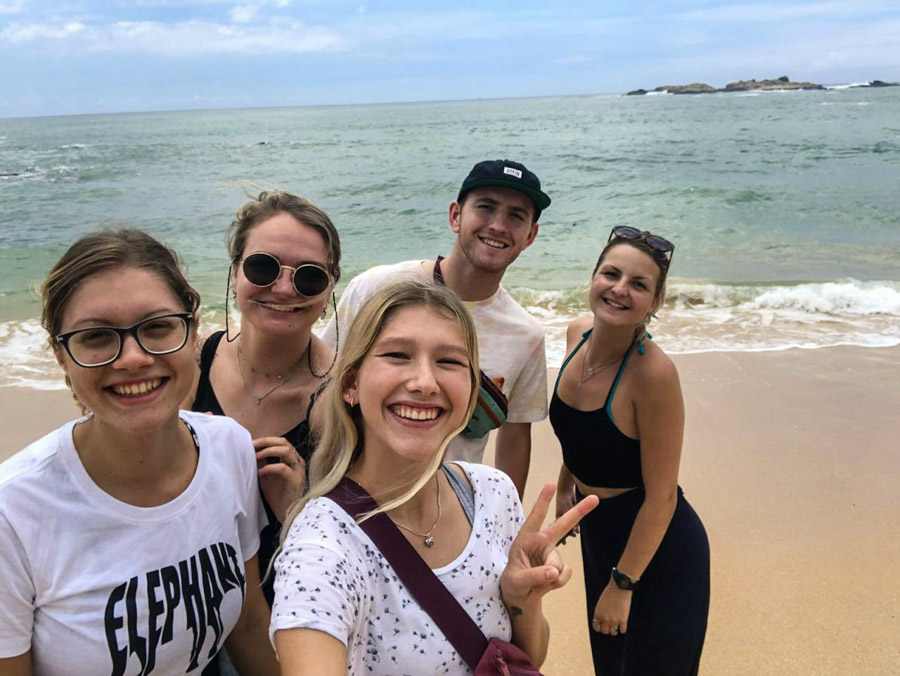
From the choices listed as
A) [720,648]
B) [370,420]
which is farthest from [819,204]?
[370,420]

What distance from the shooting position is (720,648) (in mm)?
3773

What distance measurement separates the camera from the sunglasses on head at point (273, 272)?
2.54m

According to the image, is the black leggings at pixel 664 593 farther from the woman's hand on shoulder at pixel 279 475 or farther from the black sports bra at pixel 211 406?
the woman's hand on shoulder at pixel 279 475

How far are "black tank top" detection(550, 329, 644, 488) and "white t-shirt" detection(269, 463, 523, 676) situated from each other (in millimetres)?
1167

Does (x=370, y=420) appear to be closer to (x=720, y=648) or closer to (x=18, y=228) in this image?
(x=720, y=648)

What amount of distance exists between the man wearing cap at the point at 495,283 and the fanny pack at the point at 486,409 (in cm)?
4

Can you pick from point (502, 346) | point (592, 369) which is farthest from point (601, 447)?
point (502, 346)

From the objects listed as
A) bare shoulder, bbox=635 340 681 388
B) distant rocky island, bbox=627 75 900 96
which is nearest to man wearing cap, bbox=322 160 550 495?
bare shoulder, bbox=635 340 681 388

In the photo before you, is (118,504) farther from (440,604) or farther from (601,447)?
(601,447)

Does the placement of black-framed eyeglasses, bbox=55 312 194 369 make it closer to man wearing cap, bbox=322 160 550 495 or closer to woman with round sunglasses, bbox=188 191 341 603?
woman with round sunglasses, bbox=188 191 341 603

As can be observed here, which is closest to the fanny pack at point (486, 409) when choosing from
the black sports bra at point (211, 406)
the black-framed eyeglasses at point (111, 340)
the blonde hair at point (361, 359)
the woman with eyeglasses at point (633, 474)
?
the woman with eyeglasses at point (633, 474)

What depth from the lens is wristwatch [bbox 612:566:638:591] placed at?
2.83m

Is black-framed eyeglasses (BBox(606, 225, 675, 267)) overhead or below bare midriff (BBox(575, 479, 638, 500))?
overhead

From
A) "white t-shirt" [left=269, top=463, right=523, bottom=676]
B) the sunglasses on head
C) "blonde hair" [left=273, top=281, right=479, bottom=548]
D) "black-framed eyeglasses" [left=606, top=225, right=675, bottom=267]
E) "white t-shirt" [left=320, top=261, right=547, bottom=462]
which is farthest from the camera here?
"white t-shirt" [left=320, top=261, right=547, bottom=462]
